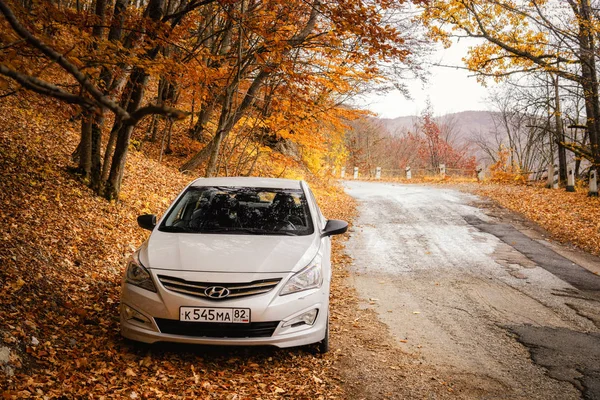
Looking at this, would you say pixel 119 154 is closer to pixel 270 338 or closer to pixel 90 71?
pixel 90 71

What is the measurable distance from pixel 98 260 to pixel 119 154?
9.36 ft

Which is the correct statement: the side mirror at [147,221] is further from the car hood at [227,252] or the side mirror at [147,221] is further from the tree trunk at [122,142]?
the tree trunk at [122,142]

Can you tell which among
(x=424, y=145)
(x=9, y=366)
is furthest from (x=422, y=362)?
(x=424, y=145)

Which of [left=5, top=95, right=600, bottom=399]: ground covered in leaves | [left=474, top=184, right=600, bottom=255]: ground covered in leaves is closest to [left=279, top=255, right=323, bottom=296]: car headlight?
[left=5, top=95, right=600, bottom=399]: ground covered in leaves

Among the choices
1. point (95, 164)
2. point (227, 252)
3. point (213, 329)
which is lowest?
point (213, 329)

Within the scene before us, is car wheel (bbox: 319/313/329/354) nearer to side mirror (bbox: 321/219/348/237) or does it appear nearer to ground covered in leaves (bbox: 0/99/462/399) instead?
ground covered in leaves (bbox: 0/99/462/399)

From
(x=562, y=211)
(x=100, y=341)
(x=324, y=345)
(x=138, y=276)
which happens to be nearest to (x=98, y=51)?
(x=138, y=276)

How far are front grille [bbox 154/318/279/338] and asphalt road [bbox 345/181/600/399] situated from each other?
67.5 inches

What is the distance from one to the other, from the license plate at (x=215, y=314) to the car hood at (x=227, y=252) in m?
0.33

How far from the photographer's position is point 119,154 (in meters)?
9.07

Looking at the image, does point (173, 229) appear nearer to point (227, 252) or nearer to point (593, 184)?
point (227, 252)

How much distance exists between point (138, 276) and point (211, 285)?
74cm

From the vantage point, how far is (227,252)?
14.2 ft

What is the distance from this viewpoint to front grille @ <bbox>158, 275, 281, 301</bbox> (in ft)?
13.1
